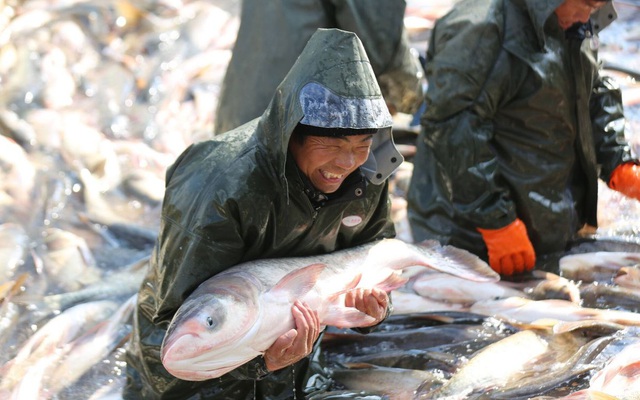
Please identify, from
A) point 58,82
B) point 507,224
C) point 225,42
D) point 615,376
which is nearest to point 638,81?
point 507,224

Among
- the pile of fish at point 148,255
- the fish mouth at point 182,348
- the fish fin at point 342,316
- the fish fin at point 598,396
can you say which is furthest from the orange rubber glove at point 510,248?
the fish mouth at point 182,348

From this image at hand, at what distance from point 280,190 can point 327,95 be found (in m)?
0.42

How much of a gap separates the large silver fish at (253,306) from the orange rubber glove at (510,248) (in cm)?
127

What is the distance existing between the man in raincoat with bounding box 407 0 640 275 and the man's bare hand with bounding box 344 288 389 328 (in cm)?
147

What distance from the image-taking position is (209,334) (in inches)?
118

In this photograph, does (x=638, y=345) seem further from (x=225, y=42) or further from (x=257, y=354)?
(x=225, y=42)

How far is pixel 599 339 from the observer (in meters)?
→ 4.06

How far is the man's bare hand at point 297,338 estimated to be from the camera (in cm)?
320

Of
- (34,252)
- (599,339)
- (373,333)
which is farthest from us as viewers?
(34,252)

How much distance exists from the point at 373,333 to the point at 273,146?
145 cm

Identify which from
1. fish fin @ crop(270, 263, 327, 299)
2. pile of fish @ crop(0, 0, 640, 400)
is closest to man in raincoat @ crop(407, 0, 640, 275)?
pile of fish @ crop(0, 0, 640, 400)

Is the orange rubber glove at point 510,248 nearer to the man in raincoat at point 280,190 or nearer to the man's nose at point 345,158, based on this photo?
the man in raincoat at point 280,190

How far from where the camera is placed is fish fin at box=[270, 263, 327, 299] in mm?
3223

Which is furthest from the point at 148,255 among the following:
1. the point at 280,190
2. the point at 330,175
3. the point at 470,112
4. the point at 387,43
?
the point at 330,175
